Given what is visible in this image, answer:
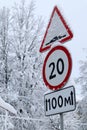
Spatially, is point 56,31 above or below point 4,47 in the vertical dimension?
below

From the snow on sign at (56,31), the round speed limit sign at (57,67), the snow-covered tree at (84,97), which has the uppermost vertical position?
the snow-covered tree at (84,97)

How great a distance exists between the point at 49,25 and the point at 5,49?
1550 centimetres

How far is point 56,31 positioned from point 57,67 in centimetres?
38

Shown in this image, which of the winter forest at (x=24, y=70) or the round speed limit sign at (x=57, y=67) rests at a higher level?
the winter forest at (x=24, y=70)

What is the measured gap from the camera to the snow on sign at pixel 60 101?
2.98m

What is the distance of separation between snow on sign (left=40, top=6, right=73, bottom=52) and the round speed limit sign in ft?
0.37

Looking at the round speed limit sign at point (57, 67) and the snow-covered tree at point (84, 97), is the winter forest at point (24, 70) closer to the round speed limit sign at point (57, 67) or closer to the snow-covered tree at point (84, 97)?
the snow-covered tree at point (84, 97)

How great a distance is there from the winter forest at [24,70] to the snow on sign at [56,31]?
13805 millimetres

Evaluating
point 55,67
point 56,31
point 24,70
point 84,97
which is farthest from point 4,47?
point 55,67


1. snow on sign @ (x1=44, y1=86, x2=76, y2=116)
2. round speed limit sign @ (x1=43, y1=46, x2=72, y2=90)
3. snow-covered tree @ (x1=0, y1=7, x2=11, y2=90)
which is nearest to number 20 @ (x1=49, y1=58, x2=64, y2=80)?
round speed limit sign @ (x1=43, y1=46, x2=72, y2=90)

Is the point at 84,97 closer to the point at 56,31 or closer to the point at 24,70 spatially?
the point at 24,70

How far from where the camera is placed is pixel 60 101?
311cm

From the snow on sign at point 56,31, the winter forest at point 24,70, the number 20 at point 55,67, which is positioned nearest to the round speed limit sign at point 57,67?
the number 20 at point 55,67

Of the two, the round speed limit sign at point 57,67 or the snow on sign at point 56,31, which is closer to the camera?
the round speed limit sign at point 57,67
